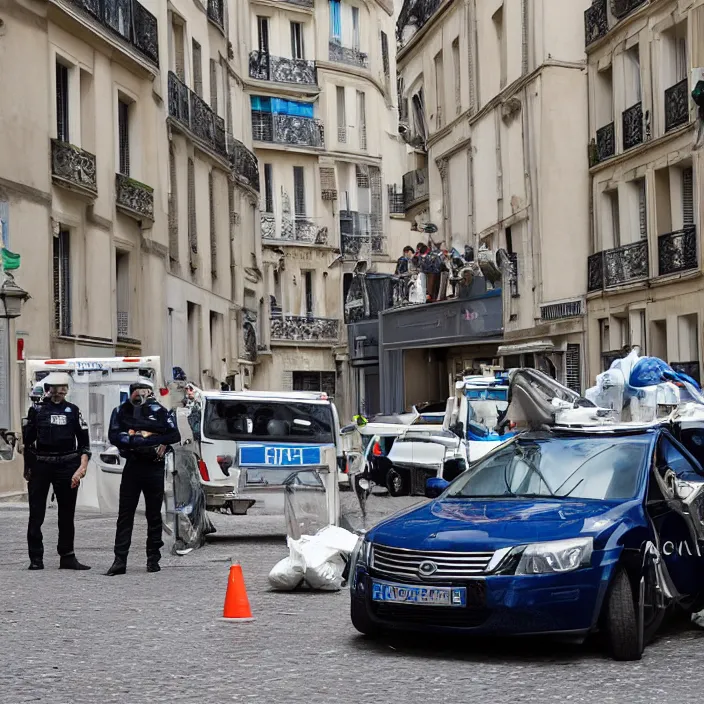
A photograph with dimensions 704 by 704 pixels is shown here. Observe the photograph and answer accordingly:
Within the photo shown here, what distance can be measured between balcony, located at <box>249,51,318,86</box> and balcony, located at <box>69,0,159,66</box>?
2260 centimetres

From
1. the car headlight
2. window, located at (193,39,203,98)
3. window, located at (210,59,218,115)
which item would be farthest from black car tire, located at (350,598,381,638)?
window, located at (210,59,218,115)

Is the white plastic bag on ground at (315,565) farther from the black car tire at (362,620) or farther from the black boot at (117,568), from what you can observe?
the black car tire at (362,620)

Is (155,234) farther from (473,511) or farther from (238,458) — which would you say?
(473,511)

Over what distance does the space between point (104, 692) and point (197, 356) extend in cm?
3067

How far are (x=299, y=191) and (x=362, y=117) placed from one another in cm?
405

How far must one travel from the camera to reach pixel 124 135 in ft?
111

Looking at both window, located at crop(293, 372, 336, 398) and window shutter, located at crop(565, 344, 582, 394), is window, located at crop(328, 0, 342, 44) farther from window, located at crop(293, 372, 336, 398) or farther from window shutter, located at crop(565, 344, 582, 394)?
window shutter, located at crop(565, 344, 582, 394)

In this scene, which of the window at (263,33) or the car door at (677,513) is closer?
the car door at (677,513)

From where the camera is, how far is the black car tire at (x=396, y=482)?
2903 cm

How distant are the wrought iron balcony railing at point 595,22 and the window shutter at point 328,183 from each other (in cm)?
2334

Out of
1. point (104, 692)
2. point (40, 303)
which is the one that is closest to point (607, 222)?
point (40, 303)

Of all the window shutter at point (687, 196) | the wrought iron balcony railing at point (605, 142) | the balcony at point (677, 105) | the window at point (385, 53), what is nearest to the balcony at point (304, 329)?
the window at point (385, 53)

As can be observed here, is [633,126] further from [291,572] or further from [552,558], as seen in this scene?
[552,558]

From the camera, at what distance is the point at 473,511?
1041 centimetres
